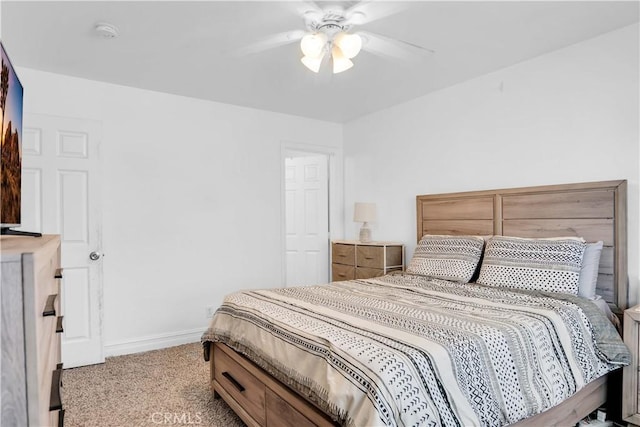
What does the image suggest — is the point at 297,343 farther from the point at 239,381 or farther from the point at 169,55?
the point at 169,55

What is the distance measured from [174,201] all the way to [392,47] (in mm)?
2426

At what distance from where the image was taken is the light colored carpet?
7.39ft

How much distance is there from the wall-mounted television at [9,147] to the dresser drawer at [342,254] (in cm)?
316

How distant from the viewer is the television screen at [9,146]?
1.14 meters

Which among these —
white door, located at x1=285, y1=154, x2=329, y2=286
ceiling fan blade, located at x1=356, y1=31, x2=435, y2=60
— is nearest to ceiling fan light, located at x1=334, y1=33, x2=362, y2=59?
ceiling fan blade, located at x1=356, y1=31, x2=435, y2=60

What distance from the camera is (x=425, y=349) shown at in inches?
55.2

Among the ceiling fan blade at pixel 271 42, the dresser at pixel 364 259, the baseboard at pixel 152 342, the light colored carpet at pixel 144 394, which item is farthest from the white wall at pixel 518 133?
the light colored carpet at pixel 144 394

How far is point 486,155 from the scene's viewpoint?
10.8 ft

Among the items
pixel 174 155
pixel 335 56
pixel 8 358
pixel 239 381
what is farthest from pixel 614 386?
pixel 174 155

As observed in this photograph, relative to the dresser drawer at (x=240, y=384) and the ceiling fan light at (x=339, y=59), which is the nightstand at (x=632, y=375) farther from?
the ceiling fan light at (x=339, y=59)

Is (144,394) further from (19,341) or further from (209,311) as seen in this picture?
(19,341)

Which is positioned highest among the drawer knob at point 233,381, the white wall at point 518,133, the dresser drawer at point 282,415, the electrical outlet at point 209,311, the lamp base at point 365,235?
the white wall at point 518,133

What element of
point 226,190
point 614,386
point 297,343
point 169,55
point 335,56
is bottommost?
point 614,386

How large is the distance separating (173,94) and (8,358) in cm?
343
